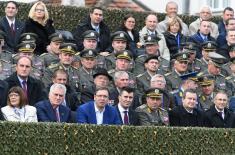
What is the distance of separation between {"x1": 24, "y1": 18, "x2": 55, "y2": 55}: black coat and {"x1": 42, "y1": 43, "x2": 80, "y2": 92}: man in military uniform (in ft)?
4.09

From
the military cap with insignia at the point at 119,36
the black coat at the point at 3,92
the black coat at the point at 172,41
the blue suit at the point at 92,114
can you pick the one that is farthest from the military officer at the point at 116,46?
the black coat at the point at 3,92

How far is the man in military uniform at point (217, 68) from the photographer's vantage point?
2323 centimetres

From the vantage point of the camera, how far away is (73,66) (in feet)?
71.1

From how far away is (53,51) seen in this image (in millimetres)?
22125

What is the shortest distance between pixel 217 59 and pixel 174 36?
64.8 inches

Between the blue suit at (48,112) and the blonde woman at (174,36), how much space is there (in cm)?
602

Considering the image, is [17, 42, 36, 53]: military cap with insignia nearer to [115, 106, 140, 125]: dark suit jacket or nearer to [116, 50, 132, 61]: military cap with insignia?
[116, 50, 132, 61]: military cap with insignia

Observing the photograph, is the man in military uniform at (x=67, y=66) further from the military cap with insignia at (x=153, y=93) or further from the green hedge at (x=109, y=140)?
the green hedge at (x=109, y=140)

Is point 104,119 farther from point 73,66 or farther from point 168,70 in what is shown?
point 168,70

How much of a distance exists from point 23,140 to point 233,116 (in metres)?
5.58

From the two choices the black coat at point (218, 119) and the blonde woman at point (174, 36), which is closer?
the black coat at point (218, 119)

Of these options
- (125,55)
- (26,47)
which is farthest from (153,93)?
(26,47)

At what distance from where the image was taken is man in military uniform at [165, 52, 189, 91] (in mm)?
22531

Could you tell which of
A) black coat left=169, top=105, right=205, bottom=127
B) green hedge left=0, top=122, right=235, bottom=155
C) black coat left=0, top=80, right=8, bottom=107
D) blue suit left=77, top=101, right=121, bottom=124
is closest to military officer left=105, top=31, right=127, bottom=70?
black coat left=169, top=105, right=205, bottom=127
